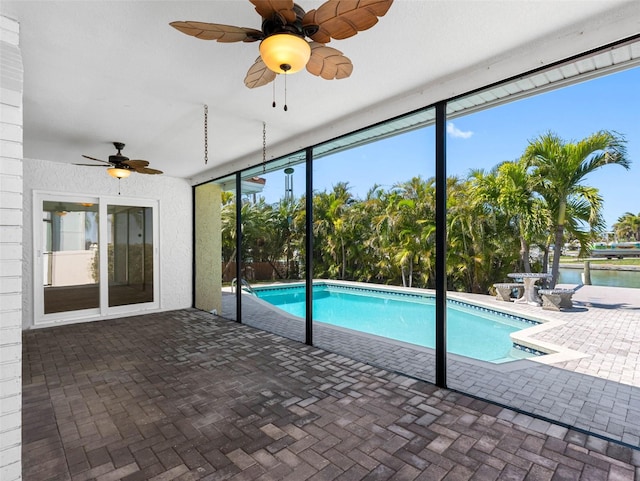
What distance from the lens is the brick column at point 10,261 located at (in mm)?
1693

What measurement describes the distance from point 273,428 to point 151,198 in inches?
222

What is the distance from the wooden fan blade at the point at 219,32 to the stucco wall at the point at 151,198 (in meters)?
4.68

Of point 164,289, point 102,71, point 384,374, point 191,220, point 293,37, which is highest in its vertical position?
point 102,71

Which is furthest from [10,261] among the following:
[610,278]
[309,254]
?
[610,278]

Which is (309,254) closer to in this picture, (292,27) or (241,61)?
(241,61)

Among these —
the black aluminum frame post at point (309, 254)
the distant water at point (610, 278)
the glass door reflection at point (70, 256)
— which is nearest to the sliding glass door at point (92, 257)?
the glass door reflection at point (70, 256)

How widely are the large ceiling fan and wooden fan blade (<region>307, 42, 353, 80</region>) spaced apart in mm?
68

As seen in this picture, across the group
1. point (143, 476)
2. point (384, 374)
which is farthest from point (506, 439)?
point (143, 476)

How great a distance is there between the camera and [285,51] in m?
1.69

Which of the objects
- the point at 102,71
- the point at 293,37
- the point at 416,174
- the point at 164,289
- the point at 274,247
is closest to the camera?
the point at 293,37

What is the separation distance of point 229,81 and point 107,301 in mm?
5061

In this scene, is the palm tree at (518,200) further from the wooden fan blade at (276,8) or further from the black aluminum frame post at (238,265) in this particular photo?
the wooden fan blade at (276,8)

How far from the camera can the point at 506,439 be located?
2.25 metres

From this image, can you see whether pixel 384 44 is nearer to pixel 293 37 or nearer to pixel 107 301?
pixel 293 37
